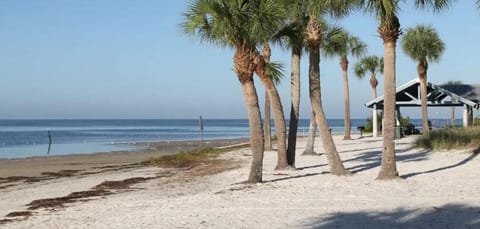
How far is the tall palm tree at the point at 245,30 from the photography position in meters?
15.0

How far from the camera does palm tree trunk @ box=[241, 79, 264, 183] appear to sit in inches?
608

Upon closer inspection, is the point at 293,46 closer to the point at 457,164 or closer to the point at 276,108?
the point at 276,108

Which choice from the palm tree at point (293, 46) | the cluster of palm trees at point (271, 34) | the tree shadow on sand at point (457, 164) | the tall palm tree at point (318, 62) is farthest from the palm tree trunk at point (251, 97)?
the tree shadow on sand at point (457, 164)

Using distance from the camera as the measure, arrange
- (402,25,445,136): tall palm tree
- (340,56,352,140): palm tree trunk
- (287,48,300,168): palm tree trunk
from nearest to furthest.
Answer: (287,48,300,168): palm tree trunk, (402,25,445,136): tall palm tree, (340,56,352,140): palm tree trunk

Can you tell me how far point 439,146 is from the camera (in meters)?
25.3

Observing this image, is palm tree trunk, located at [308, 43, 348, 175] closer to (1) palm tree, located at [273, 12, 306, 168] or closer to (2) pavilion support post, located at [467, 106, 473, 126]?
(1) palm tree, located at [273, 12, 306, 168]

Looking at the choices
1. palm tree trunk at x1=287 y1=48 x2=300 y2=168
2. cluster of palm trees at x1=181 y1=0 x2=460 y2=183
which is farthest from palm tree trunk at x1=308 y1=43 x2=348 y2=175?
palm tree trunk at x1=287 y1=48 x2=300 y2=168

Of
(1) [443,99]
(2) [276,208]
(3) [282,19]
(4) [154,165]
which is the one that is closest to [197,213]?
(2) [276,208]

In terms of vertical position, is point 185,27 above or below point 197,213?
above

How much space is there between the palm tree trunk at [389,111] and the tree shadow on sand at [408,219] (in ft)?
13.8

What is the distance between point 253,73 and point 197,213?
5.28 meters

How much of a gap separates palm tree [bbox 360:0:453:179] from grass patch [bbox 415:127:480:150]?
9443mm

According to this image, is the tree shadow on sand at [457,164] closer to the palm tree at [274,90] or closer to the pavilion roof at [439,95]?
the palm tree at [274,90]

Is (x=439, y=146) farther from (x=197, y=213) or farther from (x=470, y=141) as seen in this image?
(x=197, y=213)
